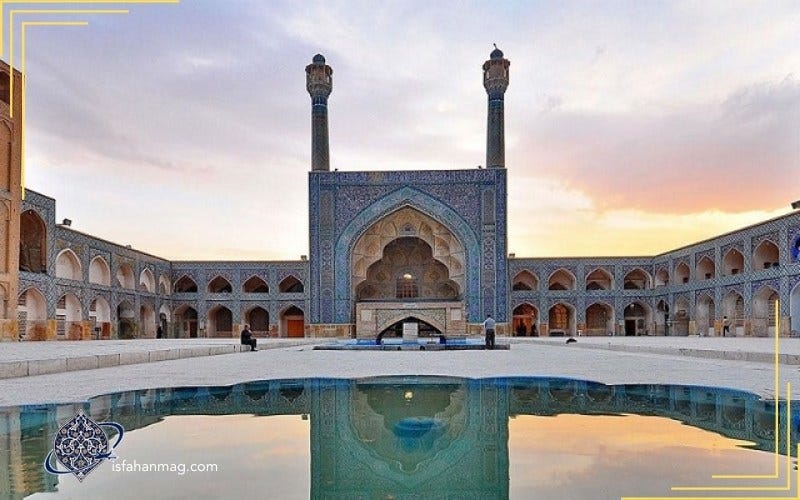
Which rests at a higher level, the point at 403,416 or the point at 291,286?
the point at 291,286

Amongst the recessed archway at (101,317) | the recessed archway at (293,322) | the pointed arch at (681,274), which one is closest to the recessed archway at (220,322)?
the recessed archway at (293,322)

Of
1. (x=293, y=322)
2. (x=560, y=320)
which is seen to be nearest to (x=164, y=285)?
(x=293, y=322)

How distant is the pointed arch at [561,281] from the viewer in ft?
84.3

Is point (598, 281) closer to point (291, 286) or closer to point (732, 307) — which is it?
point (732, 307)

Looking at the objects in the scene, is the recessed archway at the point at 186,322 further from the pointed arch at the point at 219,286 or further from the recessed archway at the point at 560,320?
the recessed archway at the point at 560,320

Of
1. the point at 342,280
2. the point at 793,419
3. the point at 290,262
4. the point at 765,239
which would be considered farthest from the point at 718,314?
the point at 793,419

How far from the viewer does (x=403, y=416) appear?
297cm

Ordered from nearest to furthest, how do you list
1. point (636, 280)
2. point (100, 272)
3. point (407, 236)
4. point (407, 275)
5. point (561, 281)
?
1. point (100, 272)
2. point (407, 236)
3. point (407, 275)
4. point (636, 280)
5. point (561, 281)

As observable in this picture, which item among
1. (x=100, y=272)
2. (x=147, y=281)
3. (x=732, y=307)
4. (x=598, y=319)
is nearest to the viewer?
(x=732, y=307)

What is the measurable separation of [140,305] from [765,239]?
20.5m

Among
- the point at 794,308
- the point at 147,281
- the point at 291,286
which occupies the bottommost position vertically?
the point at 794,308

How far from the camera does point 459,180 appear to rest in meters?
21.6

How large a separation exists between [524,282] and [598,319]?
3462 mm

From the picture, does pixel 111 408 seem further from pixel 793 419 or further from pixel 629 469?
pixel 793 419
